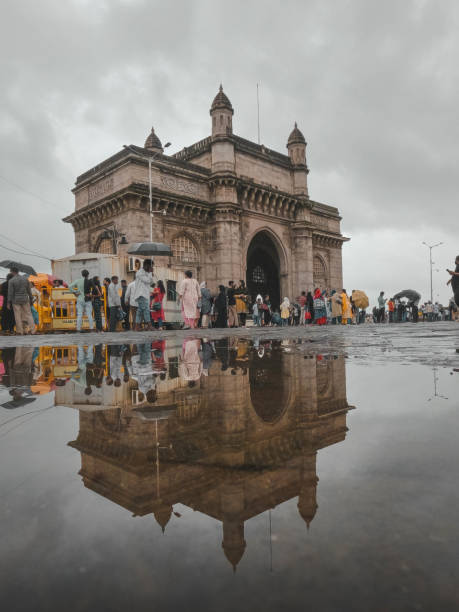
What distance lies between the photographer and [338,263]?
3394 cm

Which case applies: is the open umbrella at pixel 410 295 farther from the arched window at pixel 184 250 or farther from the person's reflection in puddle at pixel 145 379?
the person's reflection in puddle at pixel 145 379

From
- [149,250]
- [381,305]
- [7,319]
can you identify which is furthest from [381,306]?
[7,319]

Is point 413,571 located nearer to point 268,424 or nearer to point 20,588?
point 20,588

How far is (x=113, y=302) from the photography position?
12523 mm

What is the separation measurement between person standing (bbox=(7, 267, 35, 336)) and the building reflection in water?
8802 millimetres

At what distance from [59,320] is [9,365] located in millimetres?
12222

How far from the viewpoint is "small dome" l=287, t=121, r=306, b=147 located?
29734mm

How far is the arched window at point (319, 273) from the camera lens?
32.3 metres

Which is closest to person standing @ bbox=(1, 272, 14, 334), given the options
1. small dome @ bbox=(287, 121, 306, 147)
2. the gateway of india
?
the gateway of india

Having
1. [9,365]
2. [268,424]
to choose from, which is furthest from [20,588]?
[9,365]

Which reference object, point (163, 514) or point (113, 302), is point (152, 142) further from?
point (163, 514)

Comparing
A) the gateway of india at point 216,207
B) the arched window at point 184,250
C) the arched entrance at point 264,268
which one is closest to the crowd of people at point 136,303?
the arched window at point 184,250

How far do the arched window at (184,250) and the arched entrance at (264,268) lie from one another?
6.03 m

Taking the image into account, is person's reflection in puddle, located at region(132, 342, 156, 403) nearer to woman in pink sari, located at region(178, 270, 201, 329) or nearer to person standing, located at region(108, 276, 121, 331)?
woman in pink sari, located at region(178, 270, 201, 329)
